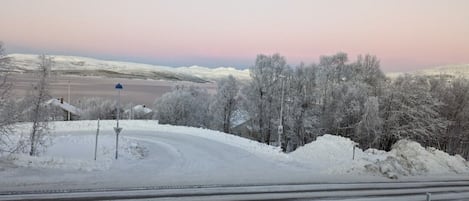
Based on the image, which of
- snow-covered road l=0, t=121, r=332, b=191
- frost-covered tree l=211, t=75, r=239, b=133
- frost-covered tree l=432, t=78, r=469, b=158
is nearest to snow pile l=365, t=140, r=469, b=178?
snow-covered road l=0, t=121, r=332, b=191

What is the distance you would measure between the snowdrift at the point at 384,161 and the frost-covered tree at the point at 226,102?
37.6 metres

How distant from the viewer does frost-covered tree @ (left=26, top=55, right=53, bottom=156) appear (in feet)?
78.0

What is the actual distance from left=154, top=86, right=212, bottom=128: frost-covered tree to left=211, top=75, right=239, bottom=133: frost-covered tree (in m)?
7.72

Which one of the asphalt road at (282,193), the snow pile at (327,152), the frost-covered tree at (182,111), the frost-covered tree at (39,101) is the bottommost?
the frost-covered tree at (182,111)

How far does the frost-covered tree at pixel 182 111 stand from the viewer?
77.4m

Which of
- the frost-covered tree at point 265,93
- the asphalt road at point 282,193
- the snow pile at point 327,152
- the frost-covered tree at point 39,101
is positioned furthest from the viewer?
the frost-covered tree at point 265,93

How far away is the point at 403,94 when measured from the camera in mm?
54438

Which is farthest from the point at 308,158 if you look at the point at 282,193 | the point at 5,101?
the point at 5,101

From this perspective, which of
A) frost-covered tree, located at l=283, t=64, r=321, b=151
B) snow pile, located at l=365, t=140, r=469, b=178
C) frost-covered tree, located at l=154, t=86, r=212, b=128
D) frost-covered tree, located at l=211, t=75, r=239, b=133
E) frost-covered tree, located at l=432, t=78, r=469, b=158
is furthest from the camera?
frost-covered tree, located at l=154, t=86, r=212, b=128

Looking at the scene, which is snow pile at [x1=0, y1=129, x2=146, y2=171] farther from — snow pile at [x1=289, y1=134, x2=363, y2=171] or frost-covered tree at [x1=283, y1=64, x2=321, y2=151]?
frost-covered tree at [x1=283, y1=64, x2=321, y2=151]

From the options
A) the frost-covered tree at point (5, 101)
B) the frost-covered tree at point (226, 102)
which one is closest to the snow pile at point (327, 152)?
the frost-covered tree at point (5, 101)

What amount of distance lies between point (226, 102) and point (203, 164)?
45.6m

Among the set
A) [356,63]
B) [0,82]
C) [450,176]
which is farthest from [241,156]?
[356,63]

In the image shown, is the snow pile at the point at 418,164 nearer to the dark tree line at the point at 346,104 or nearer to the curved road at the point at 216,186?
the curved road at the point at 216,186
